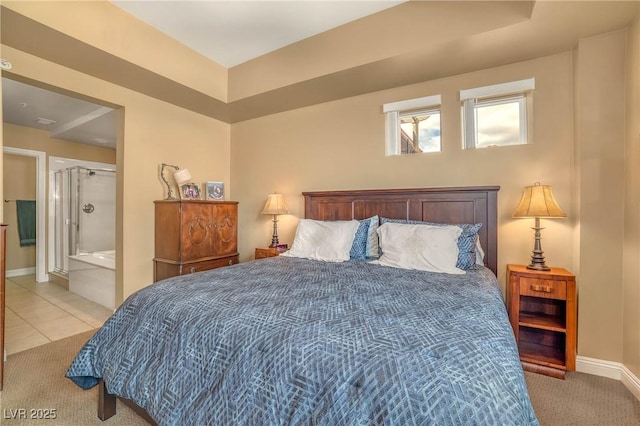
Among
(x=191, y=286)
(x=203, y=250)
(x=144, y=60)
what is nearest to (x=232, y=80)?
(x=144, y=60)

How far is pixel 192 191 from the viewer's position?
11.9ft

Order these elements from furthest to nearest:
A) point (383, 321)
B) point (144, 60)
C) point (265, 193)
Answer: point (265, 193)
point (144, 60)
point (383, 321)

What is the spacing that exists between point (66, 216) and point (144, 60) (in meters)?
3.60

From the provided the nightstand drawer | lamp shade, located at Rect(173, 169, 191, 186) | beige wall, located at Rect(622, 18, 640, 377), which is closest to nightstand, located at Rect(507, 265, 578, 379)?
the nightstand drawer

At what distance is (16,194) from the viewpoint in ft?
16.3

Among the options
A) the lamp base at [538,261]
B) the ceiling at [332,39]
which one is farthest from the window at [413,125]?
the lamp base at [538,261]

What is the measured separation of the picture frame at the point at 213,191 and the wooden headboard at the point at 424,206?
136 cm

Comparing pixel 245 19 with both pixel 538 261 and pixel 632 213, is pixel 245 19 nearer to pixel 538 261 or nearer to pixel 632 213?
pixel 538 261

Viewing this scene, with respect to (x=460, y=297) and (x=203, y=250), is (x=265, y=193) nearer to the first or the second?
(x=203, y=250)

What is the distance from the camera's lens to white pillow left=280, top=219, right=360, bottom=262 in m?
2.62

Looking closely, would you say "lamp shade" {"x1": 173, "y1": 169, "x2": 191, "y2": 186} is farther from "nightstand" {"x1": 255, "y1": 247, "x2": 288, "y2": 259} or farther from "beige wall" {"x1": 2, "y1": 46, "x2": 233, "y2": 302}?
"nightstand" {"x1": 255, "y1": 247, "x2": 288, "y2": 259}

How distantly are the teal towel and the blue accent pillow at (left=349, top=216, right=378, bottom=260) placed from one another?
581cm

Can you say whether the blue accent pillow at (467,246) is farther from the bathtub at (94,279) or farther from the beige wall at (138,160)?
the bathtub at (94,279)

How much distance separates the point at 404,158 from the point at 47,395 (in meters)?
3.29
